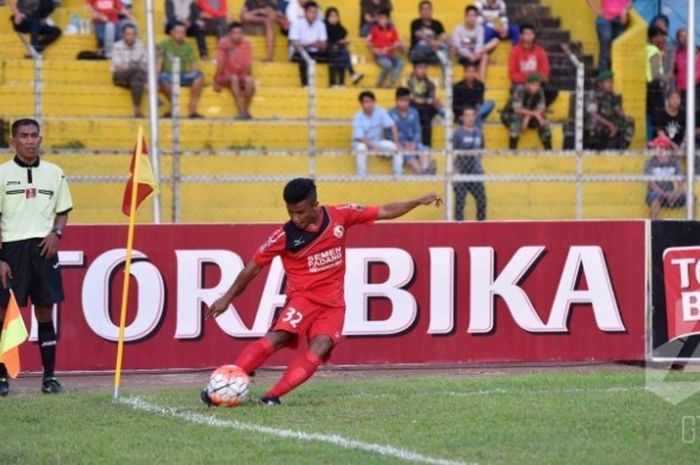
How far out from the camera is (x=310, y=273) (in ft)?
33.9

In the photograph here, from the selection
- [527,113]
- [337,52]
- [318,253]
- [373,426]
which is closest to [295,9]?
[337,52]

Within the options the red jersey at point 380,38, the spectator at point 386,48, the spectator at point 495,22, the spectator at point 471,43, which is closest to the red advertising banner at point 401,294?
the spectator at point 386,48

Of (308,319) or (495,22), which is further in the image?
(495,22)

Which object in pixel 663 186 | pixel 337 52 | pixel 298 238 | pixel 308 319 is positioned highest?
pixel 337 52

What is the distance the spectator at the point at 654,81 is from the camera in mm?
18312

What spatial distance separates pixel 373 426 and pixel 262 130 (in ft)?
30.4

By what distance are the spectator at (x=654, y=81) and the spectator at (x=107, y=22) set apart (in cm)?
666

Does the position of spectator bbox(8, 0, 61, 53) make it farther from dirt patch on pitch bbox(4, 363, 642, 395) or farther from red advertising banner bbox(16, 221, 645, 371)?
dirt patch on pitch bbox(4, 363, 642, 395)

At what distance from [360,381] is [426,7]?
9008mm

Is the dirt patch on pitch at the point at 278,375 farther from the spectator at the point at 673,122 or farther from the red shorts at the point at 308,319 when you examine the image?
the spectator at the point at 673,122

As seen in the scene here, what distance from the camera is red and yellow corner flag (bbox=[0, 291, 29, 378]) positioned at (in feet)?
36.0

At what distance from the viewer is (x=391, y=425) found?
901cm

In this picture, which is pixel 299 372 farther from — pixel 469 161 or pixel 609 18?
pixel 609 18

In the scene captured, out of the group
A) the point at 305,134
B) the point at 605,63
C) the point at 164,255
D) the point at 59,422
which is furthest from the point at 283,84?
the point at 59,422
